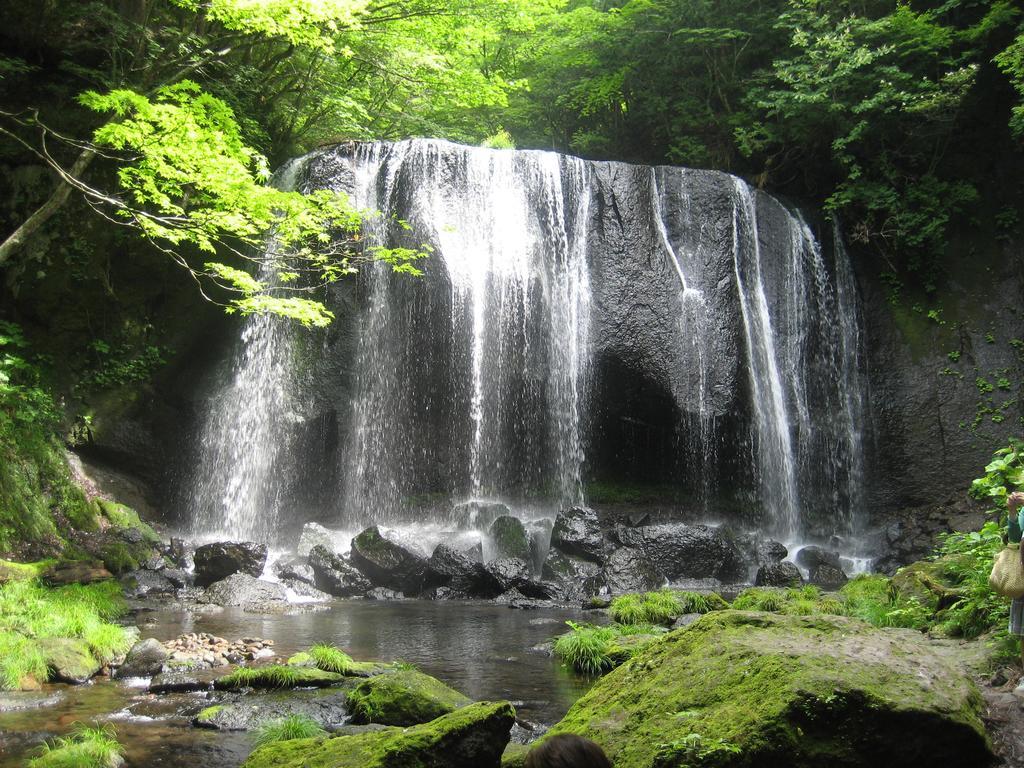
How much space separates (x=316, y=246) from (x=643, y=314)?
736 cm

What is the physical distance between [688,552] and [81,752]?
1088cm

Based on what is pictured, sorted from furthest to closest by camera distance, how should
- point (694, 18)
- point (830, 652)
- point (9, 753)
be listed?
1. point (694, 18)
2. point (9, 753)
3. point (830, 652)

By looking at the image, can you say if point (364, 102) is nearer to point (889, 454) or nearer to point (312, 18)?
point (312, 18)

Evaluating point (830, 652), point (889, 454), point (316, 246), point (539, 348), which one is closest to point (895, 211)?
point (889, 454)

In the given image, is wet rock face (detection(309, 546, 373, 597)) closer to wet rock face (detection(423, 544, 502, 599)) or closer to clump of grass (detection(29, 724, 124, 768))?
wet rock face (detection(423, 544, 502, 599))

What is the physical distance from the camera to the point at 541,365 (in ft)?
54.0

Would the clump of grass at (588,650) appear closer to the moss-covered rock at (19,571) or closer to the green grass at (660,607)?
the green grass at (660,607)

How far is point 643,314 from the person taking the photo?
55.3ft

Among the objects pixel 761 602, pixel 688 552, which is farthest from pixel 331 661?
pixel 688 552

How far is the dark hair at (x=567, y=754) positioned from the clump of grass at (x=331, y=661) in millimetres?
4349

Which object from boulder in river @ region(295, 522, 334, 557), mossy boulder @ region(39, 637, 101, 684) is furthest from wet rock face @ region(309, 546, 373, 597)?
mossy boulder @ region(39, 637, 101, 684)

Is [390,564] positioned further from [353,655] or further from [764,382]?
[764,382]

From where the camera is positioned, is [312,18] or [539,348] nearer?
[312,18]

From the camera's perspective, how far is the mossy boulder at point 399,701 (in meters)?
4.96
